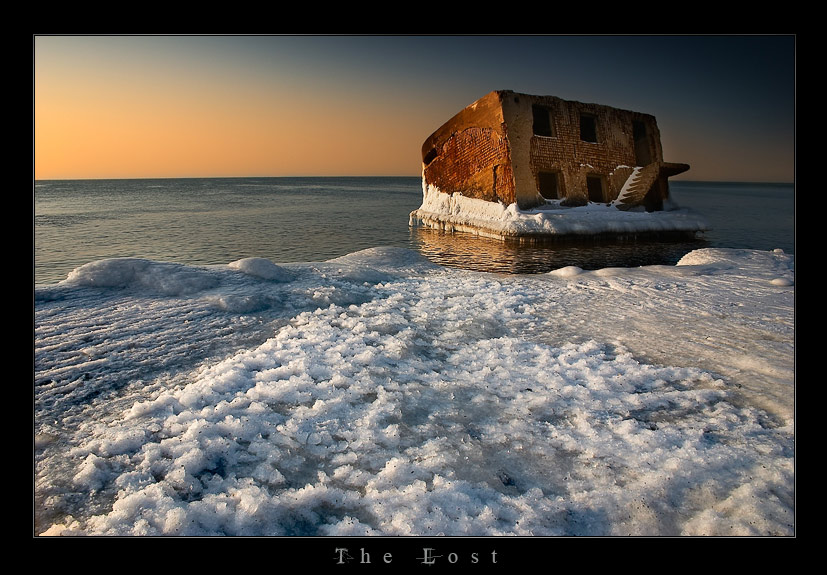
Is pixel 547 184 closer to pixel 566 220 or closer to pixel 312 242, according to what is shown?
pixel 566 220

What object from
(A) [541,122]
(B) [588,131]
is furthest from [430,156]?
(B) [588,131]

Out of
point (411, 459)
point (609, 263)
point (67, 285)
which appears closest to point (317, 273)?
point (67, 285)

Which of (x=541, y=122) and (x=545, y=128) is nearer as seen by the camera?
(x=541, y=122)

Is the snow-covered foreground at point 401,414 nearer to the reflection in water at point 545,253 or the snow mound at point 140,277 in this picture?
the snow mound at point 140,277

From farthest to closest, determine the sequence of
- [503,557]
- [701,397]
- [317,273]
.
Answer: [317,273]
[701,397]
[503,557]

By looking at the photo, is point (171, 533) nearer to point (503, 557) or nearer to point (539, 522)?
point (503, 557)

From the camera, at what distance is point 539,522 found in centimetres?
207

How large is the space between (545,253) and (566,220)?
7.60ft

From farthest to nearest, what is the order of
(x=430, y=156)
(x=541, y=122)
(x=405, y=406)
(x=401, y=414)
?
(x=430, y=156), (x=541, y=122), (x=405, y=406), (x=401, y=414)

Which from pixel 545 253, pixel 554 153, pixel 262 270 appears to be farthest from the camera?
pixel 554 153

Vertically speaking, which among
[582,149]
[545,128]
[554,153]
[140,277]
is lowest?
[140,277]

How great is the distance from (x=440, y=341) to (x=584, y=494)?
2533mm

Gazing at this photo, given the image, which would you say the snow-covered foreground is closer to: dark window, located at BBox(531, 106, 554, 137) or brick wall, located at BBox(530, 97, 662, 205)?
brick wall, located at BBox(530, 97, 662, 205)

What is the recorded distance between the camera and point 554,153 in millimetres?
16969
